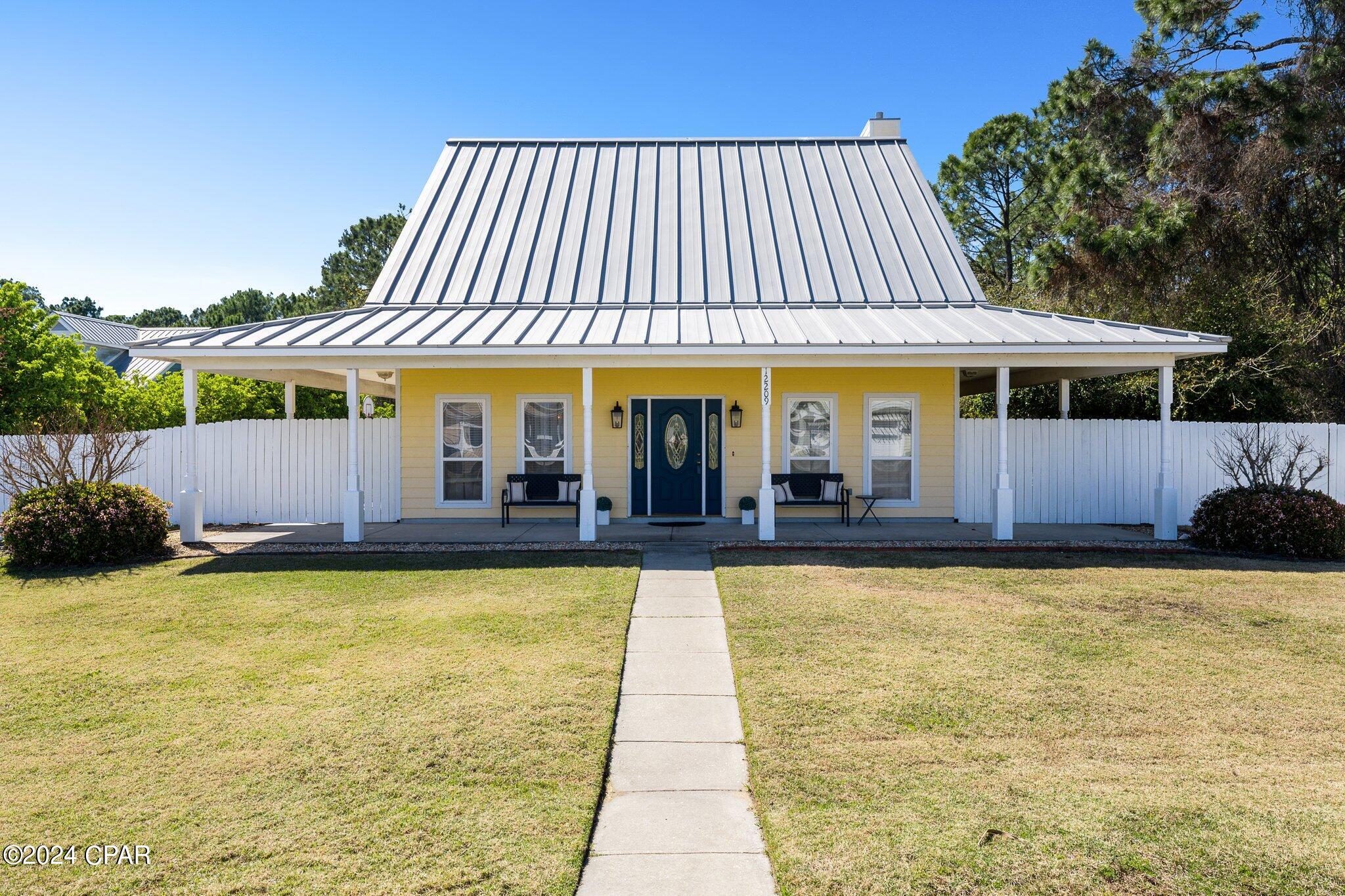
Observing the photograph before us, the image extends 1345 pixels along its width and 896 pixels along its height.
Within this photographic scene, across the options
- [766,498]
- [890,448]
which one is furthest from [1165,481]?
[766,498]

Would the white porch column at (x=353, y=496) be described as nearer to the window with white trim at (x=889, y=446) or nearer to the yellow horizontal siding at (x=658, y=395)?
the yellow horizontal siding at (x=658, y=395)

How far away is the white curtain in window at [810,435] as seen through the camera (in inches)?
529

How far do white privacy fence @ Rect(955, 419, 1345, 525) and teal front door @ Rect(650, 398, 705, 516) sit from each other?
15.4ft

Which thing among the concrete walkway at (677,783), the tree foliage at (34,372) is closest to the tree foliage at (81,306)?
the tree foliage at (34,372)

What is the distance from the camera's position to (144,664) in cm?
584

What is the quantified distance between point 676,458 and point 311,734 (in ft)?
30.6

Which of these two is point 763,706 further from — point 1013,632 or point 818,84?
point 818,84

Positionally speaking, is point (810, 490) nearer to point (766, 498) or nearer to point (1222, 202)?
point (766, 498)

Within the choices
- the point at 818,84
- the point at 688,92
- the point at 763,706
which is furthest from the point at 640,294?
the point at 818,84

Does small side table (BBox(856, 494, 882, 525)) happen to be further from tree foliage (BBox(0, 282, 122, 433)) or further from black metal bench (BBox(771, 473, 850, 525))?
tree foliage (BBox(0, 282, 122, 433))

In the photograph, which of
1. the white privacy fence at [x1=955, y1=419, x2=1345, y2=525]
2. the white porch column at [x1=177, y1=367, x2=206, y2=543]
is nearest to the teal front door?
the white privacy fence at [x1=955, y1=419, x2=1345, y2=525]

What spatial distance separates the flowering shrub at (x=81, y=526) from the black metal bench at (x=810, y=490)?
29.8 feet

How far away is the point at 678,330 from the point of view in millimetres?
11562

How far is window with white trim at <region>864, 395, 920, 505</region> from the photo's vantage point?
1342cm
